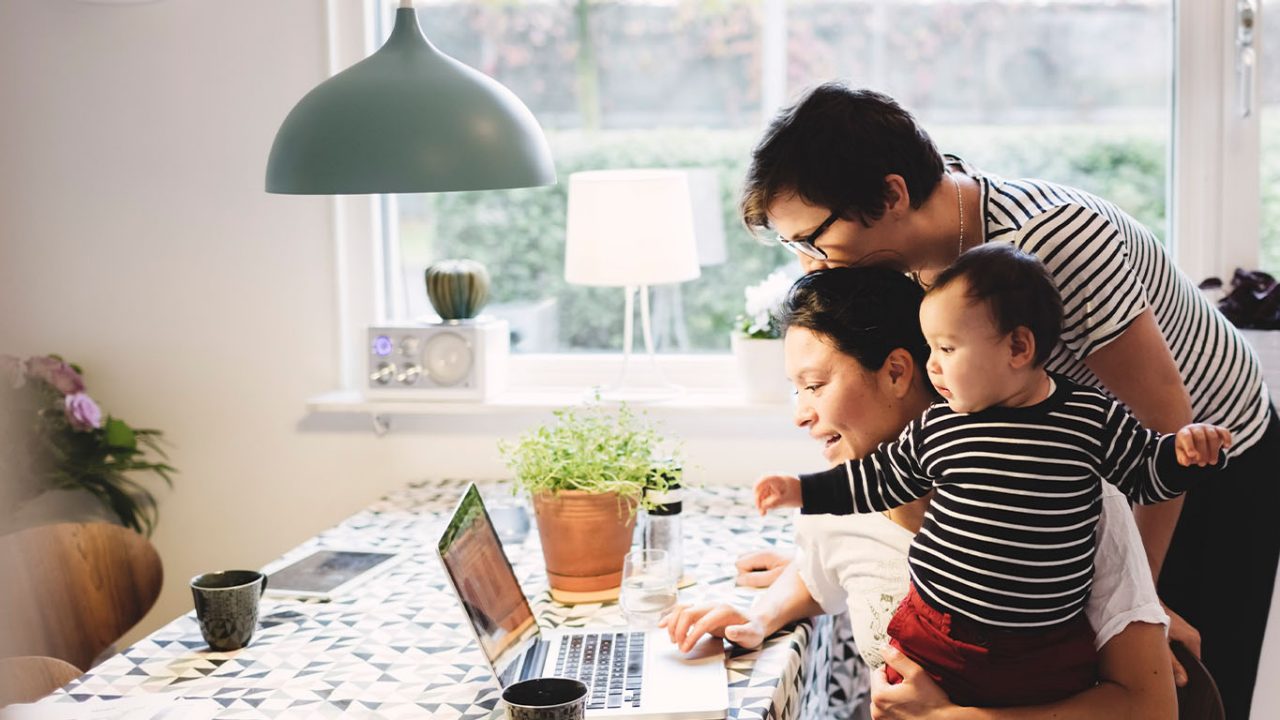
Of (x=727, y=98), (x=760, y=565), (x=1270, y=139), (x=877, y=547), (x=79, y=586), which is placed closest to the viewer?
(x=877, y=547)

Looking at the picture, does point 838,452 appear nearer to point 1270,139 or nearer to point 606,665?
point 606,665

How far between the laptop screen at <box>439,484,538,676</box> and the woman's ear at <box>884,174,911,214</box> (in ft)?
2.08

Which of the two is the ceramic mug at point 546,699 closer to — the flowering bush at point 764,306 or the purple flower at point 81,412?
the flowering bush at point 764,306

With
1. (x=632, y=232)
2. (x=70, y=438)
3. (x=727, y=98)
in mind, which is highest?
(x=727, y=98)

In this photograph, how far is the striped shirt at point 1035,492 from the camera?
4.13 feet

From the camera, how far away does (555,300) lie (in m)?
2.87

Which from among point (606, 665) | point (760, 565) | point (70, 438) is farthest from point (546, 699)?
point (70, 438)

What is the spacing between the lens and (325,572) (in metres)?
1.93

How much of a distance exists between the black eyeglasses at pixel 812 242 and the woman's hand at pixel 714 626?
464 millimetres

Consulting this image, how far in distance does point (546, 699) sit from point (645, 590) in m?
0.43

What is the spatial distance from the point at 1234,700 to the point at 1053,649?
677mm

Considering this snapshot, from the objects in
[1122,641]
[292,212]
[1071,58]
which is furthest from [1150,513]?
[292,212]

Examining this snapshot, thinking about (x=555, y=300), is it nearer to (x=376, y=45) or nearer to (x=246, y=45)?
(x=376, y=45)

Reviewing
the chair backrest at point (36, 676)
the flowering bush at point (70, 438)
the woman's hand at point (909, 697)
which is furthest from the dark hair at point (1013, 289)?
the flowering bush at point (70, 438)
